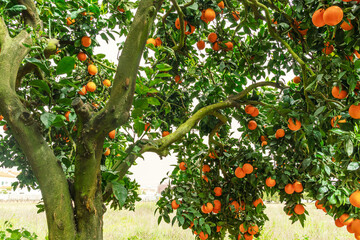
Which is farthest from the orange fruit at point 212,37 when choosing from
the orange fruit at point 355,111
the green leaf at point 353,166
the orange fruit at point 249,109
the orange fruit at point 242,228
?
the orange fruit at point 242,228

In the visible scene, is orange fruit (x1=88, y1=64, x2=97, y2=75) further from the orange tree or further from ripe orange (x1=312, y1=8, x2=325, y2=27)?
ripe orange (x1=312, y1=8, x2=325, y2=27)

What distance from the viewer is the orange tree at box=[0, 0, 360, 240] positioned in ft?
3.00

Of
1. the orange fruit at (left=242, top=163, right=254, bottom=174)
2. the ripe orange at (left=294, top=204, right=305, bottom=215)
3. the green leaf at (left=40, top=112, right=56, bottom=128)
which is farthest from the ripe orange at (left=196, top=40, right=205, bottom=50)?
the green leaf at (left=40, top=112, right=56, bottom=128)

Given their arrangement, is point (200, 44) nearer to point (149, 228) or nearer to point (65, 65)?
point (65, 65)

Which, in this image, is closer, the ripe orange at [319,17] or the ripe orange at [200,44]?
the ripe orange at [319,17]

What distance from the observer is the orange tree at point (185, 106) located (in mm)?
914

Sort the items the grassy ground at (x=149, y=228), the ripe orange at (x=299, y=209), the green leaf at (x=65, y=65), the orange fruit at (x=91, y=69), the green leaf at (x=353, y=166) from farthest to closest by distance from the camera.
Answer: the grassy ground at (x=149, y=228) → the ripe orange at (x=299, y=209) → the orange fruit at (x=91, y=69) → the green leaf at (x=353, y=166) → the green leaf at (x=65, y=65)

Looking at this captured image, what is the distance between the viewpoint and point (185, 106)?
97.8 inches

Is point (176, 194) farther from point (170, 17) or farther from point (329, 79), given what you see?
point (329, 79)

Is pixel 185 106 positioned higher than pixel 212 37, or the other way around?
pixel 212 37

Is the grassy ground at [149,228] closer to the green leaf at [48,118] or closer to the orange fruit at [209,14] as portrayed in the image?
the orange fruit at [209,14]

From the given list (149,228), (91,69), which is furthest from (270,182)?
(149,228)

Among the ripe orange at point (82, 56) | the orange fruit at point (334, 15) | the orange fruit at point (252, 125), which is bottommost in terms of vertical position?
the orange fruit at point (252, 125)

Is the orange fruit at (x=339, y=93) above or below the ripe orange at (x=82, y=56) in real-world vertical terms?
below
